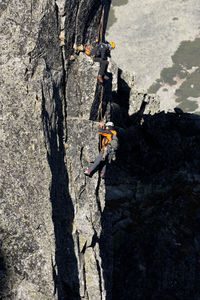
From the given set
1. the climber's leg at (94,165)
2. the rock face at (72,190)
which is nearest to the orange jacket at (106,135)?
the rock face at (72,190)

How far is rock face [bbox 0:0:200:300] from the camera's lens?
12.8m

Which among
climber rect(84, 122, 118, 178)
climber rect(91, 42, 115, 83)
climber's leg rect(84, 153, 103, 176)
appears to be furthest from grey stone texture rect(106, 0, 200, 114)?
climber's leg rect(84, 153, 103, 176)

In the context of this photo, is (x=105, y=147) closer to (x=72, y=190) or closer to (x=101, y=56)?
(x=72, y=190)

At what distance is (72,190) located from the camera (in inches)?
677

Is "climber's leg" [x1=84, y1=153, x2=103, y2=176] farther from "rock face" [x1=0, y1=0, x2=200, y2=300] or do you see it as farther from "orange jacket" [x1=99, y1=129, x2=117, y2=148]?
"orange jacket" [x1=99, y1=129, x2=117, y2=148]

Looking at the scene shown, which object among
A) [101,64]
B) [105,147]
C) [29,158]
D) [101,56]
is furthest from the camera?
[101,56]

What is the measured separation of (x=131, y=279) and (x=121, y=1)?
427 ft

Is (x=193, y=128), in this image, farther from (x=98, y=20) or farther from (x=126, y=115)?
(x=98, y=20)

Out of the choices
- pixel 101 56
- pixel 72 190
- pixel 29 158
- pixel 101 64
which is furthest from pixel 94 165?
pixel 101 56

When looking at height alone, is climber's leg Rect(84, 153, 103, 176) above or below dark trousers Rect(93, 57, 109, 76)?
below

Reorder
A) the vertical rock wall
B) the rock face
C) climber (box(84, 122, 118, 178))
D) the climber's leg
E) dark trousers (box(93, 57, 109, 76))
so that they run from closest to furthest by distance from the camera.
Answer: the vertical rock wall < the rock face < the climber's leg < climber (box(84, 122, 118, 178)) < dark trousers (box(93, 57, 109, 76))

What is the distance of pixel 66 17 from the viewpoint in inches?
622

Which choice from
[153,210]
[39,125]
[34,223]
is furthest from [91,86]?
[153,210]

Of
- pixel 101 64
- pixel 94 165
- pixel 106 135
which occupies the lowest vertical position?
pixel 94 165
